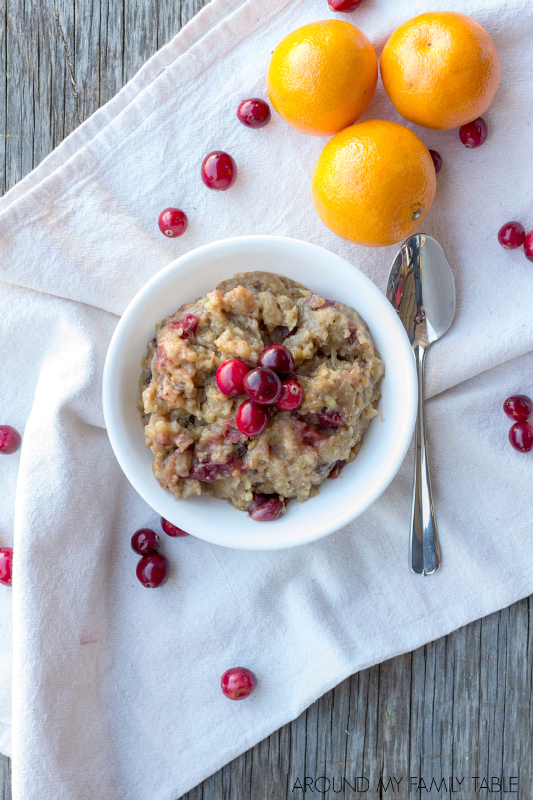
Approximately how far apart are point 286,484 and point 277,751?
122 cm

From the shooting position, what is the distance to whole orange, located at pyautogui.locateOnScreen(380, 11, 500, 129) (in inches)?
78.1

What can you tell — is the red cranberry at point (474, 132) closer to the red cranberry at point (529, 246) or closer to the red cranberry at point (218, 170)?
the red cranberry at point (529, 246)

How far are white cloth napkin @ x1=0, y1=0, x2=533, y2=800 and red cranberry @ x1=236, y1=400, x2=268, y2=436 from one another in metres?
0.78

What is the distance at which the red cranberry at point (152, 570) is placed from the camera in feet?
7.73

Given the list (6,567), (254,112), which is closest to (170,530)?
(6,567)

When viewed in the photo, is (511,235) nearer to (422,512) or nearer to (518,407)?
(518,407)

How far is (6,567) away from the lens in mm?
2402

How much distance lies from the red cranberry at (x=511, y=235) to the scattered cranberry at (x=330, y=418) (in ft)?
3.25

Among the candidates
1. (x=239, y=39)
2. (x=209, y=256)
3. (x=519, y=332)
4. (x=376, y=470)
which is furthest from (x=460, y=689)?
(x=239, y=39)

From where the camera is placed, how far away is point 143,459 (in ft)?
6.58

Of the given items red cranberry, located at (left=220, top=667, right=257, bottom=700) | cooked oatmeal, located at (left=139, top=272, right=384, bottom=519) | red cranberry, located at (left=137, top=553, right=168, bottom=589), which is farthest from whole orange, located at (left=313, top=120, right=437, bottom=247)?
red cranberry, located at (left=220, top=667, right=257, bottom=700)

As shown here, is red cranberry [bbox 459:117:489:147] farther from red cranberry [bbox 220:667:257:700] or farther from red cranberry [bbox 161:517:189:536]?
red cranberry [bbox 220:667:257:700]

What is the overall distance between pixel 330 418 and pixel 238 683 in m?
1.12

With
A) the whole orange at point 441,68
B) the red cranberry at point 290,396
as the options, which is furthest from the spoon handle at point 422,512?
the whole orange at point 441,68
